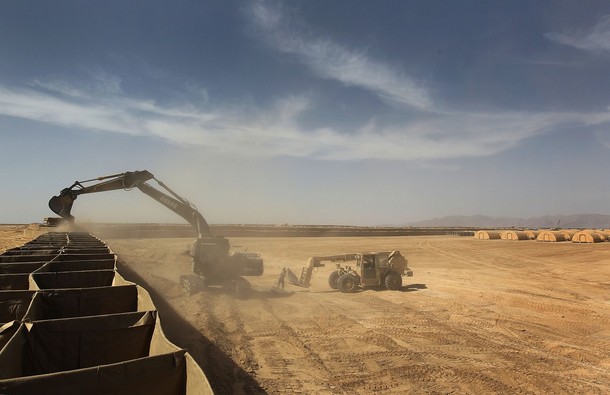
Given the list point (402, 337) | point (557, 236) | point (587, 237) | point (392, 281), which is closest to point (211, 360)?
point (402, 337)

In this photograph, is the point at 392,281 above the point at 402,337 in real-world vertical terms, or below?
above

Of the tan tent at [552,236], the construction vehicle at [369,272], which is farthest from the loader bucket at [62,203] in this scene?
the tan tent at [552,236]

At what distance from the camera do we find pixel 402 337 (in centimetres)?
1167

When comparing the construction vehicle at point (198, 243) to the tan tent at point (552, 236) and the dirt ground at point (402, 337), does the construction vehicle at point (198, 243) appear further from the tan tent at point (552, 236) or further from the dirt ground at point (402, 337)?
the tan tent at point (552, 236)

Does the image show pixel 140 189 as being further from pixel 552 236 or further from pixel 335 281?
pixel 552 236

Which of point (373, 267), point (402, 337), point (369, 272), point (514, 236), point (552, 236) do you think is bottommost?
point (402, 337)

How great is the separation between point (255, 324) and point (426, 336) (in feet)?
17.7

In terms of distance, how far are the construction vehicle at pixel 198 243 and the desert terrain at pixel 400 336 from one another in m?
0.74

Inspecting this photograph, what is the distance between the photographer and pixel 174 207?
59.8 ft

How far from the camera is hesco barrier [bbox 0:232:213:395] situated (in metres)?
2.98

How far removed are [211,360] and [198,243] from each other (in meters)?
7.94

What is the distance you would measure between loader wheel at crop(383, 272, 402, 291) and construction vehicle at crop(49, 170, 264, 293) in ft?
21.0

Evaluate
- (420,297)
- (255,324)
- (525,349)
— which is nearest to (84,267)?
(255,324)

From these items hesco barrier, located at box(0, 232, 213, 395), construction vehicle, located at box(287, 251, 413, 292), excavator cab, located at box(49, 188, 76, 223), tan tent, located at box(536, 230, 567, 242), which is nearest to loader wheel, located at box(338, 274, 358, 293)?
construction vehicle, located at box(287, 251, 413, 292)
